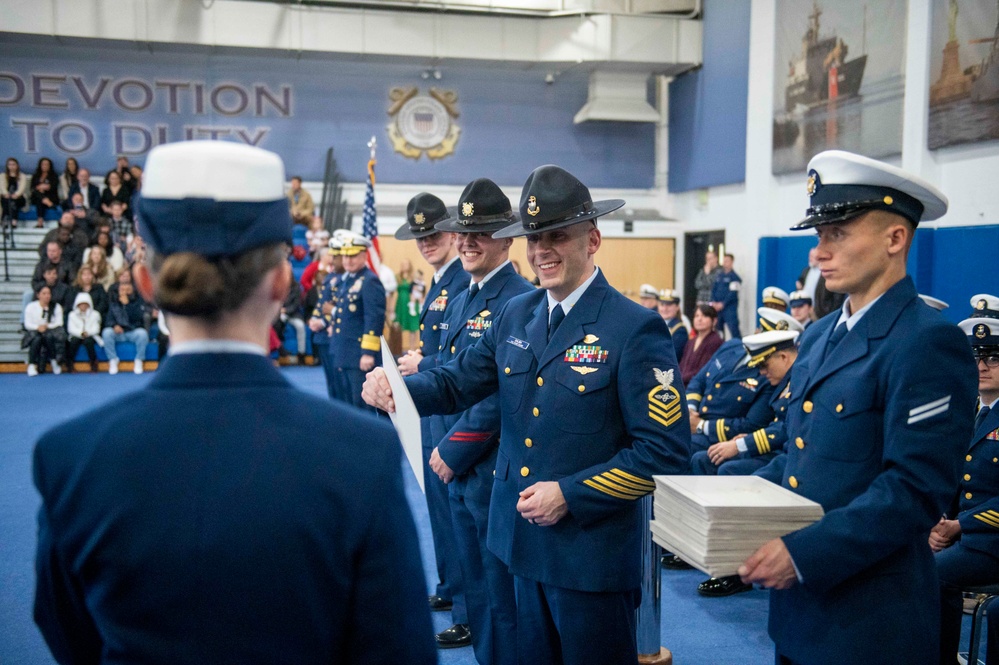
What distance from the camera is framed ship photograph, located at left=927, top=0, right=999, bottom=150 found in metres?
7.48

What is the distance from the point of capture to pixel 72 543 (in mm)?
971

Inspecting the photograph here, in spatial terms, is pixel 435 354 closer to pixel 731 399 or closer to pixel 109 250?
pixel 731 399

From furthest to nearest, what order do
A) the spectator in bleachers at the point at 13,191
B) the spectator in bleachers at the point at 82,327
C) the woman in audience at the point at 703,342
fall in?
the spectator in bleachers at the point at 13,191
the spectator in bleachers at the point at 82,327
the woman in audience at the point at 703,342

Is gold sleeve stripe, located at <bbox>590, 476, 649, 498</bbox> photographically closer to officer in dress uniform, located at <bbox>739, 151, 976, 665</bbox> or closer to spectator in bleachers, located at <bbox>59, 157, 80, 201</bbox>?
officer in dress uniform, located at <bbox>739, 151, 976, 665</bbox>

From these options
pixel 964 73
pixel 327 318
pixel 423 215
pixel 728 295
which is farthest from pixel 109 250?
pixel 964 73

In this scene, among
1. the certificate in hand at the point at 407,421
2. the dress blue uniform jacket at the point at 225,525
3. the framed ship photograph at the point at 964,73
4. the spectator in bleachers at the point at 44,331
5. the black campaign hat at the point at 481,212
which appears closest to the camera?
the dress blue uniform jacket at the point at 225,525

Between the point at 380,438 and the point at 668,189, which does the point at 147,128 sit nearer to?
the point at 668,189

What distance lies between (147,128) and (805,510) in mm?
14833

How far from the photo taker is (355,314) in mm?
7504

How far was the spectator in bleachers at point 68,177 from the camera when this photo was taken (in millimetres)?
13508

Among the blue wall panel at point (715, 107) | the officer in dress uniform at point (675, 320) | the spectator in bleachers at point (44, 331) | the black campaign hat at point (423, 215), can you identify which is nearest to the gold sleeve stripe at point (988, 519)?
the black campaign hat at point (423, 215)

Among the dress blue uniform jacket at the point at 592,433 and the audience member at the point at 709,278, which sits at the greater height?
the audience member at the point at 709,278

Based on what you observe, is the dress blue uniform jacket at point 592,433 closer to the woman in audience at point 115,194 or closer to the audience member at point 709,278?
the audience member at point 709,278

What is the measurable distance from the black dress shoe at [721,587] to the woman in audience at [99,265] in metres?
10.2
